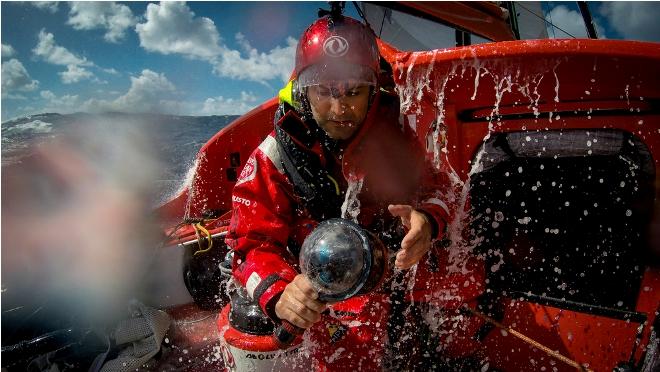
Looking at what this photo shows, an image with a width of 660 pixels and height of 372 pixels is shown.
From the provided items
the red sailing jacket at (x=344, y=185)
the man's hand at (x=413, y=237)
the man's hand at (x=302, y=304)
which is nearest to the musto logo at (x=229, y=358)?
the red sailing jacket at (x=344, y=185)

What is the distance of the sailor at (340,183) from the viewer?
2047mm

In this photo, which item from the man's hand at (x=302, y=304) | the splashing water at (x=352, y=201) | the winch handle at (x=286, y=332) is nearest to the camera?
the man's hand at (x=302, y=304)

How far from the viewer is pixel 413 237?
1790 mm

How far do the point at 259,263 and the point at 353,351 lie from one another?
2.86 ft

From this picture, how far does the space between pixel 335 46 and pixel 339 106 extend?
1.06 feet

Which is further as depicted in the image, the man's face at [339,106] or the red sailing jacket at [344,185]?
the man's face at [339,106]

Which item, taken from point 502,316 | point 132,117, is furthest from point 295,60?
point 132,117

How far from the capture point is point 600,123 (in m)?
2.40

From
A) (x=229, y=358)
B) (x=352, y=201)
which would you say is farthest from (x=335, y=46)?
(x=229, y=358)

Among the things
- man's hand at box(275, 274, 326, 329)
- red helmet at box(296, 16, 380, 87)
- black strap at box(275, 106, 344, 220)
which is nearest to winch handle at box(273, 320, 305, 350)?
man's hand at box(275, 274, 326, 329)

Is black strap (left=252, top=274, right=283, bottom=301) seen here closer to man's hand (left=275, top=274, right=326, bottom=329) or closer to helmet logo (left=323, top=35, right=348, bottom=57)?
man's hand (left=275, top=274, right=326, bottom=329)

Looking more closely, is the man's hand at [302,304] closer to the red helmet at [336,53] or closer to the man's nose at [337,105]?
the man's nose at [337,105]

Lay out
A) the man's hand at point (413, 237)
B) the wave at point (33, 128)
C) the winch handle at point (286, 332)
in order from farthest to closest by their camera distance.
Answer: the wave at point (33, 128) < the man's hand at point (413, 237) < the winch handle at point (286, 332)

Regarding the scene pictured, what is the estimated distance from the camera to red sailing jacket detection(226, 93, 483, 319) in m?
1.99
